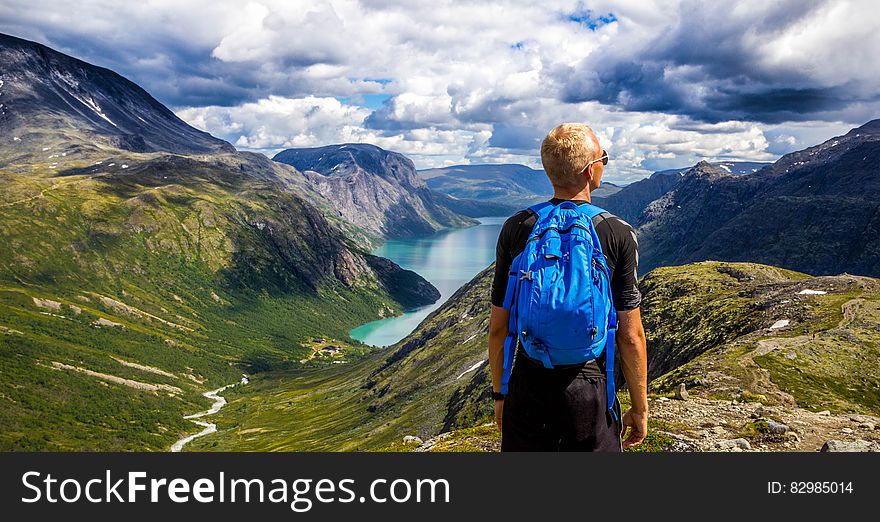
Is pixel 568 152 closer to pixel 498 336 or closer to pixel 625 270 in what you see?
pixel 625 270

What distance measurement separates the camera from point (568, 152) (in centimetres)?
928

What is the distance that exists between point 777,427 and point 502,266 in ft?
60.2

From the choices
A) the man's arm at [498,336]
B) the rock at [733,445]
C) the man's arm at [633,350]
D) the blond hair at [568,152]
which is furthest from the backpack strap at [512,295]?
the rock at [733,445]

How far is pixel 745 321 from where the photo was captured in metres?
63.7

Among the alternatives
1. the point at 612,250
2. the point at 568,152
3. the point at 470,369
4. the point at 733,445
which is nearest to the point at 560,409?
the point at 612,250

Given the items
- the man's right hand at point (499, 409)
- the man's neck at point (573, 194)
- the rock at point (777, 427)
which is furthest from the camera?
the rock at point (777, 427)

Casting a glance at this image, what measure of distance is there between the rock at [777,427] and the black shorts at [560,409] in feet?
51.9

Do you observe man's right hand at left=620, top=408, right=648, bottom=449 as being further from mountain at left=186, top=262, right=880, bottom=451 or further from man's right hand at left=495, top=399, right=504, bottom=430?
mountain at left=186, top=262, right=880, bottom=451

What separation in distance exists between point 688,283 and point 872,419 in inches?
3209

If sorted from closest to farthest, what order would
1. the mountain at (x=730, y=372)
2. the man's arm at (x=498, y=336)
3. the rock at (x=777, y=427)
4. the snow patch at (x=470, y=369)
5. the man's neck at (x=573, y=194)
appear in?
the man's neck at (x=573, y=194), the man's arm at (x=498, y=336), the rock at (x=777, y=427), the mountain at (x=730, y=372), the snow patch at (x=470, y=369)

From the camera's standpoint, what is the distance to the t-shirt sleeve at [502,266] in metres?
9.64

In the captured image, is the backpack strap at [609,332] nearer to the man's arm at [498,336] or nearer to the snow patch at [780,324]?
the man's arm at [498,336]

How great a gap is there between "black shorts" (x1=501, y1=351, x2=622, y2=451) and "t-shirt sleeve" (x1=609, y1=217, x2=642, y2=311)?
1183 mm
